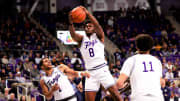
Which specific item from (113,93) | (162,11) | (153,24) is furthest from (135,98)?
(162,11)

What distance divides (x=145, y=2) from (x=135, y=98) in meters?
24.8

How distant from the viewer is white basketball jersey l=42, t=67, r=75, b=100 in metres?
6.24

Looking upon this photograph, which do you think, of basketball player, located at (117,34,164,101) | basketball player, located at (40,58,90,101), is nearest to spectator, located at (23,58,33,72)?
basketball player, located at (40,58,90,101)

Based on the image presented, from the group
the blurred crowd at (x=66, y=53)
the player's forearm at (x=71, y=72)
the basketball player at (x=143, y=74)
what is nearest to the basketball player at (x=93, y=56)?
the player's forearm at (x=71, y=72)

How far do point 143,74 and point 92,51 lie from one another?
232cm

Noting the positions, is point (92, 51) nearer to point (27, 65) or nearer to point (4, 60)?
point (27, 65)

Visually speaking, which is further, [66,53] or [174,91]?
[66,53]

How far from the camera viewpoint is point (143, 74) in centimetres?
442

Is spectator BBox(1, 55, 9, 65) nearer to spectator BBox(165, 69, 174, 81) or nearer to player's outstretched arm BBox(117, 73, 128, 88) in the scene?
spectator BBox(165, 69, 174, 81)

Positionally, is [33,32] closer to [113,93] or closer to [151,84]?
[113,93]

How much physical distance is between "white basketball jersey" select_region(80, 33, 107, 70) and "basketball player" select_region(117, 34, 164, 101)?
2.19 m

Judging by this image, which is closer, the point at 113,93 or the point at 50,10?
the point at 113,93

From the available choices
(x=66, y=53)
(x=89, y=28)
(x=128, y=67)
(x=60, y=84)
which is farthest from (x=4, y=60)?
(x=128, y=67)

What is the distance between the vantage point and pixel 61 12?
25.0 m
